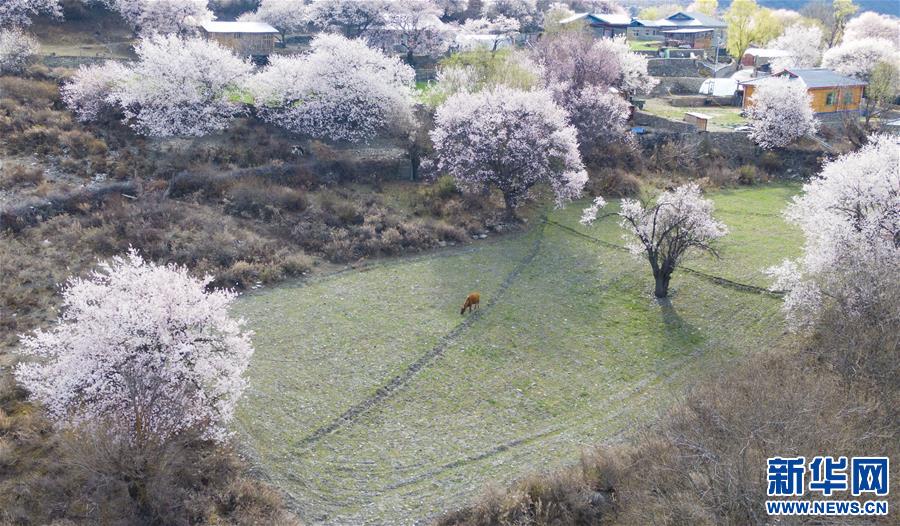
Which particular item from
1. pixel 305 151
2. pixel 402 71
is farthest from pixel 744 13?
pixel 305 151

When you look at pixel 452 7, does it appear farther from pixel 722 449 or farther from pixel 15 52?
pixel 722 449

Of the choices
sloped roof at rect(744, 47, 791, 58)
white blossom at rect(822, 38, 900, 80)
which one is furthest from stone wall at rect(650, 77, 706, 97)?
white blossom at rect(822, 38, 900, 80)

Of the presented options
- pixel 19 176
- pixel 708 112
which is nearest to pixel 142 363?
pixel 19 176

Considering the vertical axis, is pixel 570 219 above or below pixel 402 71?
below

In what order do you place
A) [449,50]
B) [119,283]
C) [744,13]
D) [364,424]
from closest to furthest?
1. [119,283]
2. [364,424]
3. [449,50]
4. [744,13]

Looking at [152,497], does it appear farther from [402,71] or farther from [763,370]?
[402,71]

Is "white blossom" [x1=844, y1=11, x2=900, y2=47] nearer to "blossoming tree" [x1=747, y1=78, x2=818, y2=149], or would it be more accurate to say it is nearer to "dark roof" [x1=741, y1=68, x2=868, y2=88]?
"dark roof" [x1=741, y1=68, x2=868, y2=88]

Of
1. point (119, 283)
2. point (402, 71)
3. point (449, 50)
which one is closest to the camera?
point (119, 283)
